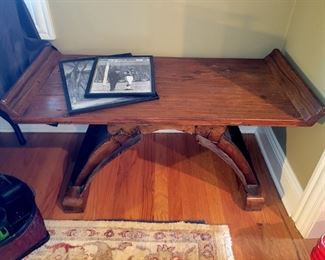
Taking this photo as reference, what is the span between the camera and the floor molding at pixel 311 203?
999 millimetres

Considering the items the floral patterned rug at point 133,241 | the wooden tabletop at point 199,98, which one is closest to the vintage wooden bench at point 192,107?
the wooden tabletop at point 199,98

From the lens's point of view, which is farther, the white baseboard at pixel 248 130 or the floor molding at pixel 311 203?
the white baseboard at pixel 248 130

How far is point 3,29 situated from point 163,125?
25.5 inches

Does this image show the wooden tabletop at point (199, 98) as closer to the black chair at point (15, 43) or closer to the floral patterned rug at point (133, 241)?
the black chair at point (15, 43)

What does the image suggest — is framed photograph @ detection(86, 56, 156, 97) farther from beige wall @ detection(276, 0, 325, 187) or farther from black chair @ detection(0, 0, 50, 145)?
beige wall @ detection(276, 0, 325, 187)

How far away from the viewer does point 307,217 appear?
43.6 inches

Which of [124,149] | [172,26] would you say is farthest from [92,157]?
[172,26]

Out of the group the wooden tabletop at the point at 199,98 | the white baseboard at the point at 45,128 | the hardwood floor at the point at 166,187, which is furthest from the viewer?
the white baseboard at the point at 45,128

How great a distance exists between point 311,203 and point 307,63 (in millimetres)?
495

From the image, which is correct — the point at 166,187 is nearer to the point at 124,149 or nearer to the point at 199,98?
the point at 124,149

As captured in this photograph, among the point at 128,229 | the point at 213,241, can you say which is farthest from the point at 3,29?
the point at 213,241

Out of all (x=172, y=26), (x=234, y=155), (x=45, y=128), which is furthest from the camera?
(x=45, y=128)

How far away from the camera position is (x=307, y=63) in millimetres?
1098

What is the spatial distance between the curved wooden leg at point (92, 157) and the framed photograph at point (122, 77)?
0.43 feet
